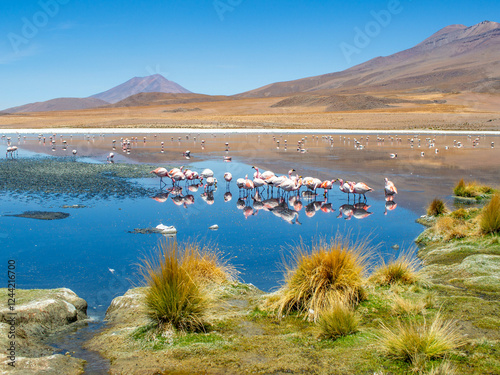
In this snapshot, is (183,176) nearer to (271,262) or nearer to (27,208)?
(27,208)

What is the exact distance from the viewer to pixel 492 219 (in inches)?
330

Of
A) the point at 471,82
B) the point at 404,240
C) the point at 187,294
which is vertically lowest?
the point at 404,240

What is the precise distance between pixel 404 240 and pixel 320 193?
4.89 m

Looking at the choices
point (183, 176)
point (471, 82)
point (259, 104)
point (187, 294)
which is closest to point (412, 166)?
point (183, 176)

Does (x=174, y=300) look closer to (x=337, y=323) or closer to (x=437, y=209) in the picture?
(x=337, y=323)

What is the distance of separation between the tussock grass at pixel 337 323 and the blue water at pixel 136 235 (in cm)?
181

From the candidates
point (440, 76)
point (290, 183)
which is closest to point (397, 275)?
point (290, 183)

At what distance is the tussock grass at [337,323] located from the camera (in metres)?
4.63

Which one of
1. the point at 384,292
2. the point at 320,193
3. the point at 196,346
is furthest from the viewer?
the point at 320,193

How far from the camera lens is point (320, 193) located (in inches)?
556

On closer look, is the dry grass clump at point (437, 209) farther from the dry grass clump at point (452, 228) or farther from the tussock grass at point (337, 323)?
the tussock grass at point (337, 323)

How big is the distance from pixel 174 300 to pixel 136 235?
4666 mm

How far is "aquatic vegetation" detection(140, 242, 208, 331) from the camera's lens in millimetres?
5004

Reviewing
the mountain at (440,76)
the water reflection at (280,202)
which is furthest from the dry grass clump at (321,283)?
the mountain at (440,76)
